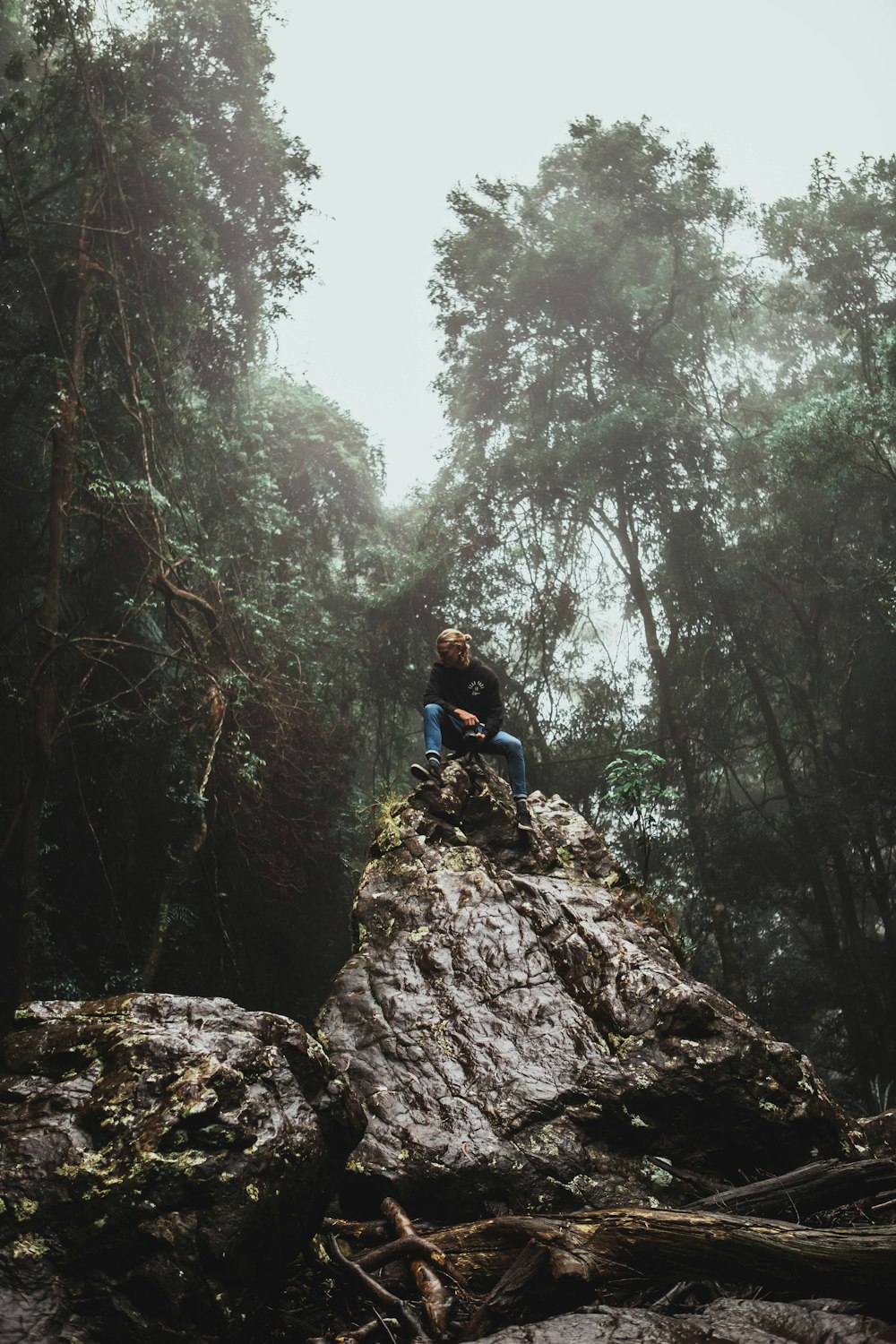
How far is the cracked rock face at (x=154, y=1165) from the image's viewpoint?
254 centimetres

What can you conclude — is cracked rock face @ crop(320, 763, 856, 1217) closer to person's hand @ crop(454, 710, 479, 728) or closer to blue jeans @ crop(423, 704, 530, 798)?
blue jeans @ crop(423, 704, 530, 798)

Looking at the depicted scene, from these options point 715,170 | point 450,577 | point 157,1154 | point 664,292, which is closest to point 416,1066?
point 157,1154

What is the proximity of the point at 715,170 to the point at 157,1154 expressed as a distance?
1981 cm

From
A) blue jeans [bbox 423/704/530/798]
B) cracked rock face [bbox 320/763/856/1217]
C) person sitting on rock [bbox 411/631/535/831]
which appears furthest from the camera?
person sitting on rock [bbox 411/631/535/831]

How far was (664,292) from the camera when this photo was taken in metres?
18.0

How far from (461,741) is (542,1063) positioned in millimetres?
3325

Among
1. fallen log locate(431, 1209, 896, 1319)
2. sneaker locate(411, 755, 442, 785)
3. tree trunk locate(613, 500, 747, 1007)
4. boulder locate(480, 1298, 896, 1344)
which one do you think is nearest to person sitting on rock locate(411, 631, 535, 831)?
sneaker locate(411, 755, 442, 785)

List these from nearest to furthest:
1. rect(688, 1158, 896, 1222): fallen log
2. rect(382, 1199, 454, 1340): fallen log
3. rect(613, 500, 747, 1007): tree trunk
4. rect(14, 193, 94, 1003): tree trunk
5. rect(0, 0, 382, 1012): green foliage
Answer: rect(382, 1199, 454, 1340): fallen log, rect(688, 1158, 896, 1222): fallen log, rect(14, 193, 94, 1003): tree trunk, rect(0, 0, 382, 1012): green foliage, rect(613, 500, 747, 1007): tree trunk

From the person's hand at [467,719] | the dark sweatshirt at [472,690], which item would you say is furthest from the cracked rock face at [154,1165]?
the dark sweatshirt at [472,690]

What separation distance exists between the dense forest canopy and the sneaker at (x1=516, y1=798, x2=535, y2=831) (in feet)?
9.79

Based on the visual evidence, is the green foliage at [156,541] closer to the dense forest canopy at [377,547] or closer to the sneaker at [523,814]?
the dense forest canopy at [377,547]

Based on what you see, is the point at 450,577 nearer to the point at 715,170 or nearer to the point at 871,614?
the point at 871,614

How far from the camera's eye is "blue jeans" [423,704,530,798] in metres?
7.09

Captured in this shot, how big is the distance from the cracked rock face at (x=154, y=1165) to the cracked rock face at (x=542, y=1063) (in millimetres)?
868
